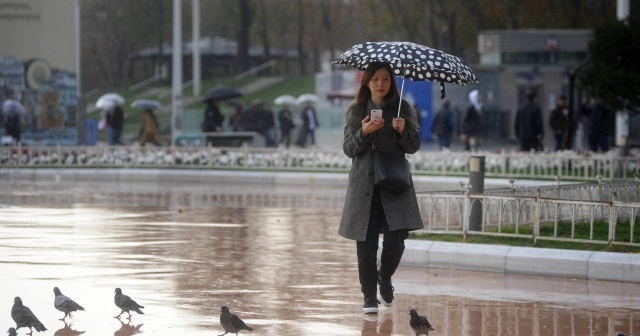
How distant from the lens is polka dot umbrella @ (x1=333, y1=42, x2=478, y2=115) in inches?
359

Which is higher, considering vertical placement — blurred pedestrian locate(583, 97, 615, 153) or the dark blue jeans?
blurred pedestrian locate(583, 97, 615, 153)

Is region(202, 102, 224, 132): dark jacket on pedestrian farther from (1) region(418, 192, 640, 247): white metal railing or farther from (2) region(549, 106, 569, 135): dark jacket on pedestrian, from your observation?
(1) region(418, 192, 640, 247): white metal railing

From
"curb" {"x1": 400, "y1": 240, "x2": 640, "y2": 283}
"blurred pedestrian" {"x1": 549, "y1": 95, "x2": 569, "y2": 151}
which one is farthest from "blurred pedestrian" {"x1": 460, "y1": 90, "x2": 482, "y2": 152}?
"curb" {"x1": 400, "y1": 240, "x2": 640, "y2": 283}

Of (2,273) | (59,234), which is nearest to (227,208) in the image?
(59,234)

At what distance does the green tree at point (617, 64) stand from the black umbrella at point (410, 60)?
407 inches

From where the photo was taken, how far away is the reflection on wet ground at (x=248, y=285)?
347 inches

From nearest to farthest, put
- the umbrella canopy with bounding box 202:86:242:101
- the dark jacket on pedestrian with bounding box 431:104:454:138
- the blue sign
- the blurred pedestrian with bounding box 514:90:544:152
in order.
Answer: the blurred pedestrian with bounding box 514:90:544:152 < the dark jacket on pedestrian with bounding box 431:104:454:138 < the umbrella canopy with bounding box 202:86:242:101 < the blue sign

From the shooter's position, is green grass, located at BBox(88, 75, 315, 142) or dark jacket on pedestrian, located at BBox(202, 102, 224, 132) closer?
dark jacket on pedestrian, located at BBox(202, 102, 224, 132)

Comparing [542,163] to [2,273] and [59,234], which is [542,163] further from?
[2,273]

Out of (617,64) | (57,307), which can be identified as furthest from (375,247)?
(617,64)

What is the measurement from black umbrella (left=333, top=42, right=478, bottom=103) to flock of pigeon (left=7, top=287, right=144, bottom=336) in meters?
2.24

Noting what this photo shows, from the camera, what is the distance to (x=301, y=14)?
7312 cm

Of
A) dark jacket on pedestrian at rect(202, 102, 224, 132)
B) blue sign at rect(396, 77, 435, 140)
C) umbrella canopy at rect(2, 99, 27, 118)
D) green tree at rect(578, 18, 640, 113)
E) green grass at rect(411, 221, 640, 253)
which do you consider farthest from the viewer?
blue sign at rect(396, 77, 435, 140)

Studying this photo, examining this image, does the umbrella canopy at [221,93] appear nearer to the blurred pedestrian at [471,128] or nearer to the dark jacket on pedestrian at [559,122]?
Result: the blurred pedestrian at [471,128]
